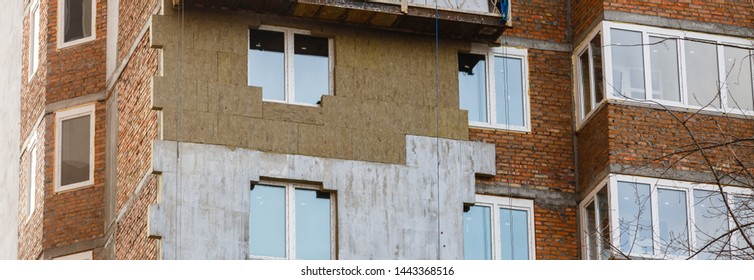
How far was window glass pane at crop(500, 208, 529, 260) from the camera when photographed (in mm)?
39062

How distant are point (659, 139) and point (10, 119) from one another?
14.3 m

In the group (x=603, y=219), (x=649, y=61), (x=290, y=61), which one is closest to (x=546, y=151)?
(x=603, y=219)

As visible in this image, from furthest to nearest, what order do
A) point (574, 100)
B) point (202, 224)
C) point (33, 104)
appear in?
point (33, 104), point (574, 100), point (202, 224)

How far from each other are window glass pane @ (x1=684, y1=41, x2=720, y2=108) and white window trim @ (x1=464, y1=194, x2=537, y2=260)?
343cm

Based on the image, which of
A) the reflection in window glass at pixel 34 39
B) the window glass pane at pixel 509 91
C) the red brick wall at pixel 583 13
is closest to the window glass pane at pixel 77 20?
the reflection in window glass at pixel 34 39

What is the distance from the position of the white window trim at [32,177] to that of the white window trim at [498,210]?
8436mm

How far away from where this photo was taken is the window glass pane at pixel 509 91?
40.1m

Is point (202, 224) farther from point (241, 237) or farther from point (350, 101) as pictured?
point (350, 101)

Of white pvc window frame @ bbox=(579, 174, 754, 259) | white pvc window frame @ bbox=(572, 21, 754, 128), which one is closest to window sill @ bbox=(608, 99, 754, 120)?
white pvc window frame @ bbox=(572, 21, 754, 128)

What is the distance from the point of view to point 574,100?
40.4 m

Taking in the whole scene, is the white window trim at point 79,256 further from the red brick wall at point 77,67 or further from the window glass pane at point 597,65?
the window glass pane at point 597,65

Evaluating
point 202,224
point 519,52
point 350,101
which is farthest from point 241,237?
point 519,52

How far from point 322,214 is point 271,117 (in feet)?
5.92

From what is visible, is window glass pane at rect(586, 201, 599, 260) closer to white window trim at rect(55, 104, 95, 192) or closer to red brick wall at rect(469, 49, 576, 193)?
red brick wall at rect(469, 49, 576, 193)
